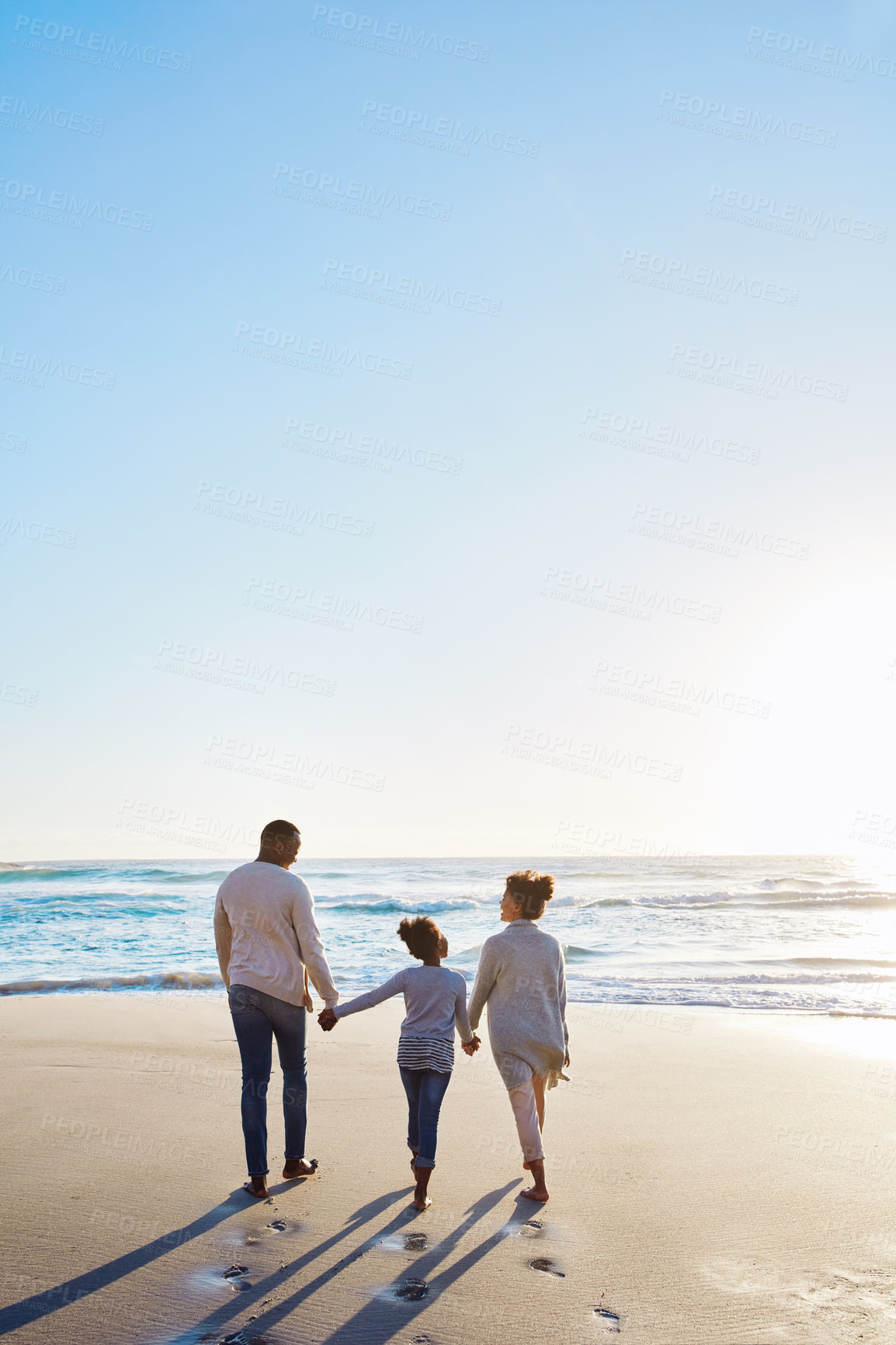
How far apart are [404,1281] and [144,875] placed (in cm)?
3746

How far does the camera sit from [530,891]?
14.4ft

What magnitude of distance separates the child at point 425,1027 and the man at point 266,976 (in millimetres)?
215

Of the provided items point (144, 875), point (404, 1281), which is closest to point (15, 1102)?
point (404, 1281)

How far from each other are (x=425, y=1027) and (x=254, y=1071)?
87 centimetres

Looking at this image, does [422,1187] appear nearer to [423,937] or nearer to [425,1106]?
[425,1106]

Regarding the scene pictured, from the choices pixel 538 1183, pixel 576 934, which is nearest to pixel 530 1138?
pixel 538 1183

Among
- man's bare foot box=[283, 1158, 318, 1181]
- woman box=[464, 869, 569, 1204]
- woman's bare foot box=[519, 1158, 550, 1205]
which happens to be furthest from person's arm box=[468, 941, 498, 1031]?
man's bare foot box=[283, 1158, 318, 1181]

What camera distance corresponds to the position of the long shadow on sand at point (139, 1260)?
298cm

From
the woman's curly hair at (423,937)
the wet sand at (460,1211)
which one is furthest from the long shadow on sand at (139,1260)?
the woman's curly hair at (423,937)

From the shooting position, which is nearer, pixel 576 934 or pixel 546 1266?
pixel 546 1266

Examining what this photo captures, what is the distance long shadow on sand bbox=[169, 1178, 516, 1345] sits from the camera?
2832mm

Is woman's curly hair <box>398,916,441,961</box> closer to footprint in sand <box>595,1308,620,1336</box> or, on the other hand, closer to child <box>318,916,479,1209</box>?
child <box>318,916,479,1209</box>

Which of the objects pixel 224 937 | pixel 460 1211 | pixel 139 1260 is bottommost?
pixel 460 1211

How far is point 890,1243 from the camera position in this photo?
3.72m
